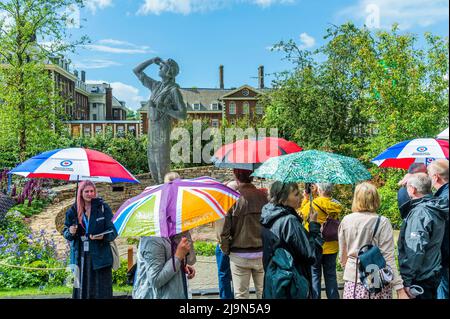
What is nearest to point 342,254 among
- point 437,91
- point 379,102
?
point 437,91

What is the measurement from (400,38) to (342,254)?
9457mm

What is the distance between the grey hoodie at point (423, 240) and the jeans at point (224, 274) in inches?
81.3

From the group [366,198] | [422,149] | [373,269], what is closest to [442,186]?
[366,198]

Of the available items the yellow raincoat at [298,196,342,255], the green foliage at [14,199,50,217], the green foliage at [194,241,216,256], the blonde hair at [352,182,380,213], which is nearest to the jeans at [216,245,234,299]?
the yellow raincoat at [298,196,342,255]

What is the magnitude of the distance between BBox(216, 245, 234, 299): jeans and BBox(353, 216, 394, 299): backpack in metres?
1.80

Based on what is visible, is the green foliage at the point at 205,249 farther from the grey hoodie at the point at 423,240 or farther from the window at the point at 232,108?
the window at the point at 232,108

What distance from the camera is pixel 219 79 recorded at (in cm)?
7319

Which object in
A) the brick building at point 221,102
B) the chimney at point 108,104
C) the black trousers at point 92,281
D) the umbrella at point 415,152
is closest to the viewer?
the black trousers at point 92,281

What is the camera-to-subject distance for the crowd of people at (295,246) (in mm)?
3717

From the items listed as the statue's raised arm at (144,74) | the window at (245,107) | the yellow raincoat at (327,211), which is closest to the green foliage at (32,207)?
the statue's raised arm at (144,74)

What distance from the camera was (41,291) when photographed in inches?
267

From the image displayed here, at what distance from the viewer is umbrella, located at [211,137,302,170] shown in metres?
5.45

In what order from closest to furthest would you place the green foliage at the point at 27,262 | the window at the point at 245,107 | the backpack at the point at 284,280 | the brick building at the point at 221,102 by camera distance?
the backpack at the point at 284,280
the green foliage at the point at 27,262
the brick building at the point at 221,102
the window at the point at 245,107

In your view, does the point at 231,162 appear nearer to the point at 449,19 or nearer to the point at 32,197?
the point at 449,19
